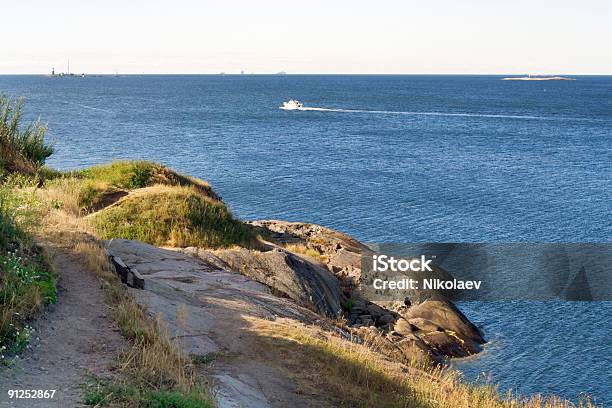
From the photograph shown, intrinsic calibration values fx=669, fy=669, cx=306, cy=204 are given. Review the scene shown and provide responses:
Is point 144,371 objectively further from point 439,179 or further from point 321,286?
point 439,179

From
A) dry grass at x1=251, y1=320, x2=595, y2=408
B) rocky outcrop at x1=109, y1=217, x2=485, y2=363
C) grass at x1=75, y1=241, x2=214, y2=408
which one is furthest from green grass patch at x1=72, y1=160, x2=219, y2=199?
grass at x1=75, y1=241, x2=214, y2=408

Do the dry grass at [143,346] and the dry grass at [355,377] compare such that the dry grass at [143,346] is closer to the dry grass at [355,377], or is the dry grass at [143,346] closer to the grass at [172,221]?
the dry grass at [355,377]

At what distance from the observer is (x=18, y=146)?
25938mm

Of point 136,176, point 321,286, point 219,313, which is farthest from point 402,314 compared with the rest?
point 219,313

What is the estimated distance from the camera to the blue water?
28875 millimetres

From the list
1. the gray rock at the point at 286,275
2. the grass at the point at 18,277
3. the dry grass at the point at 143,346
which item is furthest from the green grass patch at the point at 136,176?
the dry grass at the point at 143,346

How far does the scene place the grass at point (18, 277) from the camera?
31.2ft

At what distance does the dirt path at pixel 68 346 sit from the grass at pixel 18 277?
0.74ft

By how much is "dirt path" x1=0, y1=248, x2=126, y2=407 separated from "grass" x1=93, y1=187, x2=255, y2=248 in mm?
9746

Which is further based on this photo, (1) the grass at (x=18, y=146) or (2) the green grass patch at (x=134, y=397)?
(1) the grass at (x=18, y=146)

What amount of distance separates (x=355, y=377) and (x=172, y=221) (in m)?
13.0

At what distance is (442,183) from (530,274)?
26.6 m

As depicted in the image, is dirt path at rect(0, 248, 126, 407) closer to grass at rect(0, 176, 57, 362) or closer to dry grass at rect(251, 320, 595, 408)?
grass at rect(0, 176, 57, 362)

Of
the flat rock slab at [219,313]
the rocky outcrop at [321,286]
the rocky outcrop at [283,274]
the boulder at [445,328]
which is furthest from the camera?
the boulder at [445,328]
